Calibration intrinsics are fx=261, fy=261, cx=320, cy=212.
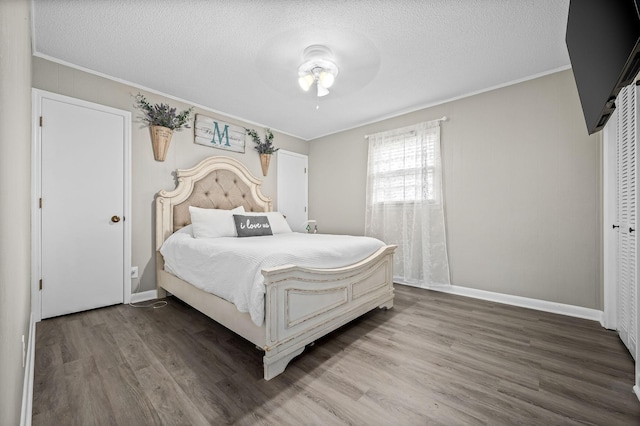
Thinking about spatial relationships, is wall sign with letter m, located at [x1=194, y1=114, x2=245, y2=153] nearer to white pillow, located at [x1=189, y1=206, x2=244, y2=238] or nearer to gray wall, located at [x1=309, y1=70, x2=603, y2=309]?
white pillow, located at [x1=189, y1=206, x2=244, y2=238]

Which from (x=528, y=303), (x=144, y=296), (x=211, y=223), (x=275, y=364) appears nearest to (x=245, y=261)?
(x=275, y=364)

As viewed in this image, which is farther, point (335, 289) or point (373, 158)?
point (373, 158)

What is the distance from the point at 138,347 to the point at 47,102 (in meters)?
2.30

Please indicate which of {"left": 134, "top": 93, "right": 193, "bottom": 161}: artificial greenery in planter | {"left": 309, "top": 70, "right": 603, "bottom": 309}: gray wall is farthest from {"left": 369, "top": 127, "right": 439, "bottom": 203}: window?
{"left": 134, "top": 93, "right": 193, "bottom": 161}: artificial greenery in planter

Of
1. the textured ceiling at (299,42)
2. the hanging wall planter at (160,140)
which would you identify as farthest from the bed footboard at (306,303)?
the hanging wall planter at (160,140)

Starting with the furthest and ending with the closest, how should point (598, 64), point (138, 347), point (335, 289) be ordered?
1. point (335, 289)
2. point (138, 347)
3. point (598, 64)

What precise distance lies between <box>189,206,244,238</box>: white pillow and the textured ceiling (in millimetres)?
1415

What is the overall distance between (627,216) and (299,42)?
2.77m

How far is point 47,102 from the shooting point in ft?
7.64

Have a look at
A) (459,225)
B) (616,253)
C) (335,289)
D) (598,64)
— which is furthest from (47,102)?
(616,253)

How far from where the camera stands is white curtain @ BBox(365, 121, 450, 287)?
3268 mm

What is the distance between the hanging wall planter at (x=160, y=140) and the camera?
2.92m

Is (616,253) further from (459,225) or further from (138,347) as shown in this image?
(138,347)

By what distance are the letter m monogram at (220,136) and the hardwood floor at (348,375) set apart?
2296mm
